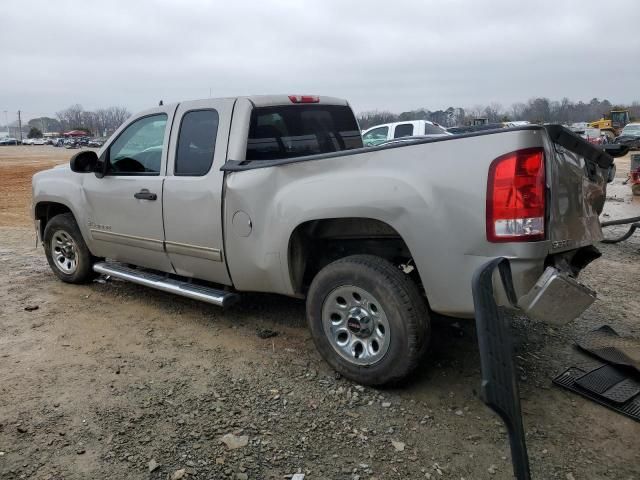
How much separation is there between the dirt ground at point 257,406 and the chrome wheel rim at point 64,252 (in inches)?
33.9

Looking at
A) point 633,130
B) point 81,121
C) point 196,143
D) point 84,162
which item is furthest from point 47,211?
point 81,121

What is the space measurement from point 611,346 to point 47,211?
559cm

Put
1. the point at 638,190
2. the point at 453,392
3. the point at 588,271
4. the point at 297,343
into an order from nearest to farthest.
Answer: the point at 453,392 < the point at 297,343 < the point at 588,271 < the point at 638,190

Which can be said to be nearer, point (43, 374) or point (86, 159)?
point (43, 374)

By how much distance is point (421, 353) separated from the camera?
3.20m

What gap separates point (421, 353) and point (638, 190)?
37.2ft

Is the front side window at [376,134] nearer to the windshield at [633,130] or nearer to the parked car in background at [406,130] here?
the parked car in background at [406,130]

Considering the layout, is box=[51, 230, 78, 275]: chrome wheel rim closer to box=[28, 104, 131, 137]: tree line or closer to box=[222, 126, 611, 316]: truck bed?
box=[222, 126, 611, 316]: truck bed

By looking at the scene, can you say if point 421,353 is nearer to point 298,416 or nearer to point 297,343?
point 298,416

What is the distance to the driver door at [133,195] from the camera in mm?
4527

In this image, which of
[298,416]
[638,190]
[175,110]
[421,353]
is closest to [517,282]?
[421,353]

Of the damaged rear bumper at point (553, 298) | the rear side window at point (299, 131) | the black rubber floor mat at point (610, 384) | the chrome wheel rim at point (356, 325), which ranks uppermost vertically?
the rear side window at point (299, 131)

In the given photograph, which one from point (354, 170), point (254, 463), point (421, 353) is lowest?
point (254, 463)

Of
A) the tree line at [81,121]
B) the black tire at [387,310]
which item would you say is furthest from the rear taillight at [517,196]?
the tree line at [81,121]
